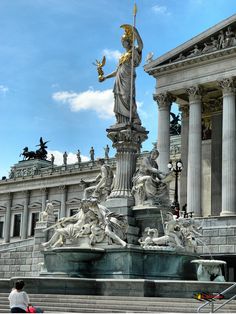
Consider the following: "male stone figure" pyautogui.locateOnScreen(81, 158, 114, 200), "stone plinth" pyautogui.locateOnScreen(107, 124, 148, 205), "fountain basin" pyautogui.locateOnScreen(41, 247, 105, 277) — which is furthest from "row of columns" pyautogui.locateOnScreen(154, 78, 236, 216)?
"fountain basin" pyautogui.locateOnScreen(41, 247, 105, 277)

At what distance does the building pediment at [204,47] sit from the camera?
5075cm

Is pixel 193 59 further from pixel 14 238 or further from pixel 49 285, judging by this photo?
pixel 14 238

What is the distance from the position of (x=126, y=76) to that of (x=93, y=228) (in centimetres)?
686

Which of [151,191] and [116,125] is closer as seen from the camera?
[151,191]

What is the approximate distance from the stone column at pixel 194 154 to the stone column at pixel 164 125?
8.35 feet

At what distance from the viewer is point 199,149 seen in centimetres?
5144

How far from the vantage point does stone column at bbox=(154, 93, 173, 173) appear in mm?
53562

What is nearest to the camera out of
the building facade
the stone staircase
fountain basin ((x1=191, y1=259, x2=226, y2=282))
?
the stone staircase

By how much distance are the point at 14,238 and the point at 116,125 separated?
2832 inches

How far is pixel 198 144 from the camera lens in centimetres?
5141

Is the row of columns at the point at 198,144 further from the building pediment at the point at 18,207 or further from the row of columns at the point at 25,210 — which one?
the building pediment at the point at 18,207

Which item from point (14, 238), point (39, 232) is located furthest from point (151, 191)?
point (14, 238)

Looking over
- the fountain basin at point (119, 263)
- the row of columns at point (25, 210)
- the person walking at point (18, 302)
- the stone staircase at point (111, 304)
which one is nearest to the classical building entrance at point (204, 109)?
the fountain basin at point (119, 263)

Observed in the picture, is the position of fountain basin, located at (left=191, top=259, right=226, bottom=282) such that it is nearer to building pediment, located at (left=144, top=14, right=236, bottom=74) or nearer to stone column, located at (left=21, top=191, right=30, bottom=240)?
building pediment, located at (left=144, top=14, right=236, bottom=74)
